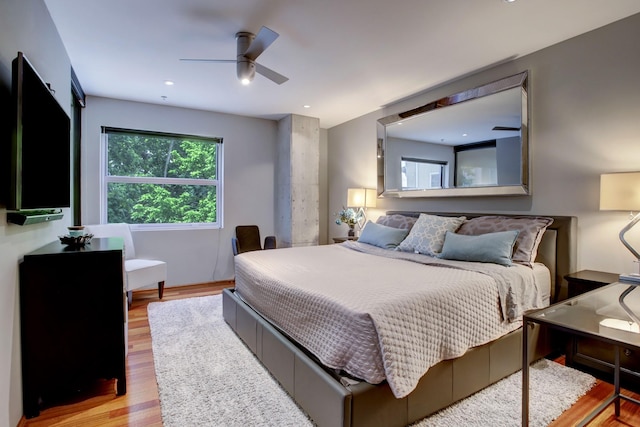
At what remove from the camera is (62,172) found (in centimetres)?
238

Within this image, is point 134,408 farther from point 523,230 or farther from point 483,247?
point 523,230

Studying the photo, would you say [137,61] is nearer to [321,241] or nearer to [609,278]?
[321,241]

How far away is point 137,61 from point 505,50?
3.39 m

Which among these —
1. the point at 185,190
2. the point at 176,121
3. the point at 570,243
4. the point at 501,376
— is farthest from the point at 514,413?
the point at 176,121

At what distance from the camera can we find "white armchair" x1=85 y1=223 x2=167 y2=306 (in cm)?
370

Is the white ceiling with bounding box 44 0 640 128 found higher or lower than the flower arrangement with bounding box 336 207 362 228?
higher

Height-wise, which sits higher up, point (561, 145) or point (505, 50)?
point (505, 50)

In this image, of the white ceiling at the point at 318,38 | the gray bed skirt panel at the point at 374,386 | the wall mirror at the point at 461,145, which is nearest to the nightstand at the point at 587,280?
the gray bed skirt panel at the point at 374,386

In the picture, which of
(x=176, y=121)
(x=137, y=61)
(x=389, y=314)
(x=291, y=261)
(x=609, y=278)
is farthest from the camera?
(x=176, y=121)

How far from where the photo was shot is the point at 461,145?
11.6 ft

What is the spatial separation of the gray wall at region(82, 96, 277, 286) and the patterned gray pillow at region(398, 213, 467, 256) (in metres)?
2.74

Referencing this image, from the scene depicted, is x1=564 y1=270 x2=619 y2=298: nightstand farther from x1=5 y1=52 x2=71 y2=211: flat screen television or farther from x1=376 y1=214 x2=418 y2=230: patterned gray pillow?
x1=5 y1=52 x2=71 y2=211: flat screen television

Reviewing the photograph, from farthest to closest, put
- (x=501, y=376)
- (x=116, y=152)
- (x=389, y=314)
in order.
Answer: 1. (x=116, y=152)
2. (x=501, y=376)
3. (x=389, y=314)

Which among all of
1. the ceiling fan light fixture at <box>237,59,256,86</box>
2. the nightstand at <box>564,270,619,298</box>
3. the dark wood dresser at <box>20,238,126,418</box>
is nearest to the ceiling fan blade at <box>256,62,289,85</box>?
the ceiling fan light fixture at <box>237,59,256,86</box>
